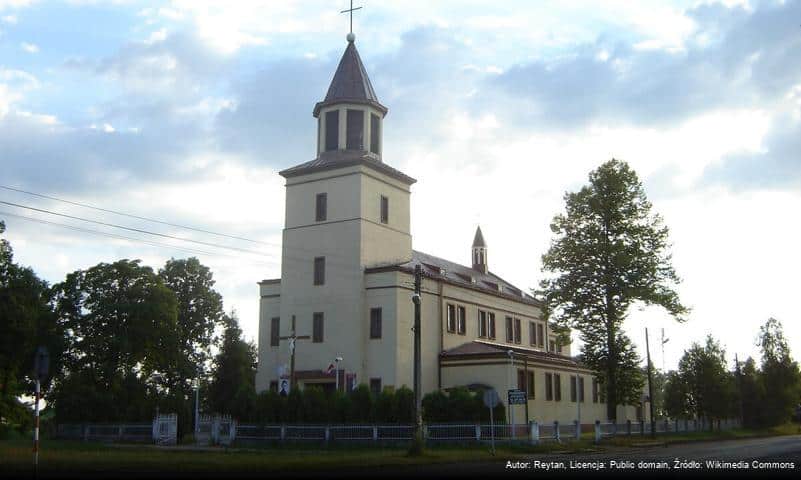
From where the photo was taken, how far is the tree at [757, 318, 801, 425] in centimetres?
6931

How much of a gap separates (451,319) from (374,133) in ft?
44.8

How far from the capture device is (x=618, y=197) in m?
45.4

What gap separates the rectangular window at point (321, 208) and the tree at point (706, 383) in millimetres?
32851

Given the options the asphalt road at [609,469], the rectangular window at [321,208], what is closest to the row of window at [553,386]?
the rectangular window at [321,208]

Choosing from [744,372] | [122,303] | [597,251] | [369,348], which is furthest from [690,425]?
[122,303]

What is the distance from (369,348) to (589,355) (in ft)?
43.3

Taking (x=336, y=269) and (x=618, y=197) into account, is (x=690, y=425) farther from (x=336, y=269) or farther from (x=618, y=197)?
(x=336, y=269)

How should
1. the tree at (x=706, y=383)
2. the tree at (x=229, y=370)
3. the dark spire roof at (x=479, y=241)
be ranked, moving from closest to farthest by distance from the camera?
the tree at (x=706, y=383) → the tree at (x=229, y=370) → the dark spire roof at (x=479, y=241)

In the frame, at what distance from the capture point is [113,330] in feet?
168

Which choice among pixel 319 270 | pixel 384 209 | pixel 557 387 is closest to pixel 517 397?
pixel 319 270

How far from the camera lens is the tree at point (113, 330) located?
49.5 m

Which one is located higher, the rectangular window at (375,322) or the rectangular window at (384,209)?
the rectangular window at (384,209)

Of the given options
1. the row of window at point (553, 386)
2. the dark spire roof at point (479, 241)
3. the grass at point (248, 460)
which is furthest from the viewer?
the dark spire roof at point (479, 241)

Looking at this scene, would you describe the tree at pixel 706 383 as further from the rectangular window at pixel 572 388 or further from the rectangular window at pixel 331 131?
the rectangular window at pixel 331 131
